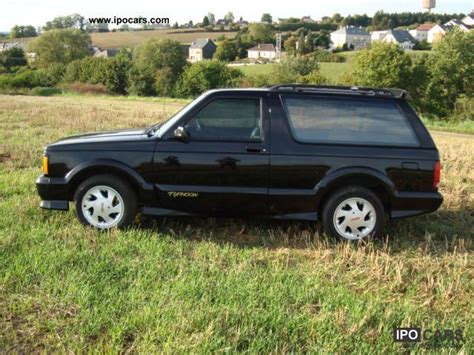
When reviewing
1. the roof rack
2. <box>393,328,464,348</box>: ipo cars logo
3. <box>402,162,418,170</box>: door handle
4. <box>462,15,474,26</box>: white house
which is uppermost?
<box>462,15,474,26</box>: white house

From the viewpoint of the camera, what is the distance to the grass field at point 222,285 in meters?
3.36

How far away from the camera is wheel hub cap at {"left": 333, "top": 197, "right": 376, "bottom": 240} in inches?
213

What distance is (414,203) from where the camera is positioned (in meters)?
5.39

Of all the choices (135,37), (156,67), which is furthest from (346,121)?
(135,37)

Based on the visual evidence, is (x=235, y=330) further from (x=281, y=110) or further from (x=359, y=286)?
(x=281, y=110)

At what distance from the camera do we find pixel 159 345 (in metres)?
3.24

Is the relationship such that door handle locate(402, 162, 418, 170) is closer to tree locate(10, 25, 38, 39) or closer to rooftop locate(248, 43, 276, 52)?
rooftop locate(248, 43, 276, 52)

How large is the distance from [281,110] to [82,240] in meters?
2.47

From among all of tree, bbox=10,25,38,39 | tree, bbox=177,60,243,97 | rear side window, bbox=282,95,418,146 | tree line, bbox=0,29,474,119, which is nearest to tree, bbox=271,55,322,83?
tree line, bbox=0,29,474,119

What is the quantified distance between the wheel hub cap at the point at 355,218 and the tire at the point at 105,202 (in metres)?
→ 2.23

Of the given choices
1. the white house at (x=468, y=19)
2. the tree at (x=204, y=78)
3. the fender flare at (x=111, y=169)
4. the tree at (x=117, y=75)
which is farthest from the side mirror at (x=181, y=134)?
the white house at (x=468, y=19)

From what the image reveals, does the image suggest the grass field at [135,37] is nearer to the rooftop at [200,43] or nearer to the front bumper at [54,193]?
the rooftop at [200,43]

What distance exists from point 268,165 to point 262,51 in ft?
359

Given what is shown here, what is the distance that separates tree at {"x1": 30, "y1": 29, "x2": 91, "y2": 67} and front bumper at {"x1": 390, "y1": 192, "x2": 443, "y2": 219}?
91.2 meters
